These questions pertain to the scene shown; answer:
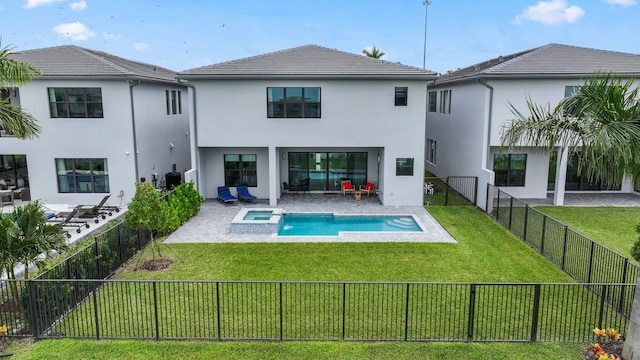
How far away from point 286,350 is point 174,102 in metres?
19.6

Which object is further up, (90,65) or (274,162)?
(90,65)

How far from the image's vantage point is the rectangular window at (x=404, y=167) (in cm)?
1975

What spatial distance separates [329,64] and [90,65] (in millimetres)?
10064

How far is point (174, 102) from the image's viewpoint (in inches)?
968

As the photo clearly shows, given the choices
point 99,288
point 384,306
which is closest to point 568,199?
point 384,306

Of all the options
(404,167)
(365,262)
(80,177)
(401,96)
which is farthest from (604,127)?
(80,177)

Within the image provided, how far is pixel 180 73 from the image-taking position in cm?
1891

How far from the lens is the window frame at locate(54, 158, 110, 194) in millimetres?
19156

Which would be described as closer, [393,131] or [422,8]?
[393,131]

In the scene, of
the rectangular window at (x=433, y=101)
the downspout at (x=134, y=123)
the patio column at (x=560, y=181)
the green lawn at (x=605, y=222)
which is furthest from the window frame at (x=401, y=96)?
the downspout at (x=134, y=123)

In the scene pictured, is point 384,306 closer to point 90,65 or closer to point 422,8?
point 90,65

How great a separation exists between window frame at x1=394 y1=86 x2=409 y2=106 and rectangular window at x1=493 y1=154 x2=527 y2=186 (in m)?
5.26

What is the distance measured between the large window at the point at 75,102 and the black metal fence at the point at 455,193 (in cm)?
1477

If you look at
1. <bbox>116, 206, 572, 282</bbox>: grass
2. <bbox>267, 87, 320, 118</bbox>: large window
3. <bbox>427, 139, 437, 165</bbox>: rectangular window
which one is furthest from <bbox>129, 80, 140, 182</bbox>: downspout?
<bbox>427, 139, 437, 165</bbox>: rectangular window
